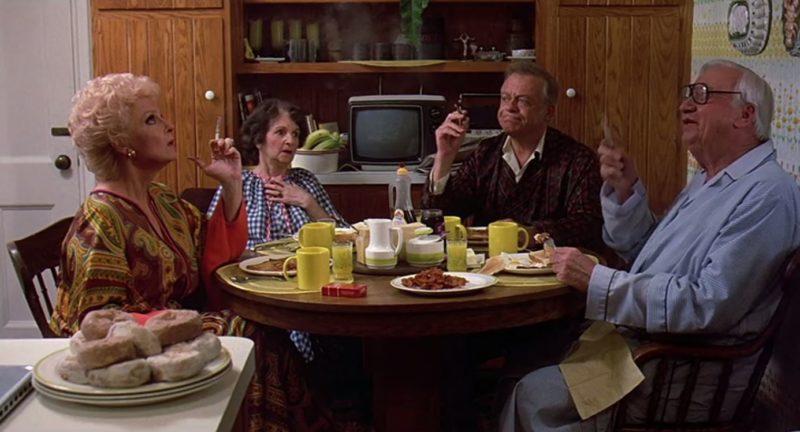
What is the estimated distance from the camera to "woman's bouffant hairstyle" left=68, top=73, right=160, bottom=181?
243 cm

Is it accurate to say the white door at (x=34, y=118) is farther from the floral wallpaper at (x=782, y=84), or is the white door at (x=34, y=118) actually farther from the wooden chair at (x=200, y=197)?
the floral wallpaper at (x=782, y=84)

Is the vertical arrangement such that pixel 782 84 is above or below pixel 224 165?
above

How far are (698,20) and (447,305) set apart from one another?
2.46m

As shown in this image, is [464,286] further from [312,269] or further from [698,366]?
[698,366]

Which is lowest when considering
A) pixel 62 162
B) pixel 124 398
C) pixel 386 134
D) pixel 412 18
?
Result: pixel 124 398

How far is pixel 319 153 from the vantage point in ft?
14.2

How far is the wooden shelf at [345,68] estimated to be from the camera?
A: 4.50m

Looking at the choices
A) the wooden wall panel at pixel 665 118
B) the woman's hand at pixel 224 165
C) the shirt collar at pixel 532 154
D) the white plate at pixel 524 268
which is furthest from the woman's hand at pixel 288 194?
the wooden wall panel at pixel 665 118

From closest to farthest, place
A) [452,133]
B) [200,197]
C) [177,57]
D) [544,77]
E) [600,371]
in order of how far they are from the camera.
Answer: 1. [600,371]
2. [452,133]
3. [544,77]
4. [200,197]
5. [177,57]

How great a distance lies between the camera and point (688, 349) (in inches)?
85.0

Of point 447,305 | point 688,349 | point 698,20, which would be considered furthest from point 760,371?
point 698,20

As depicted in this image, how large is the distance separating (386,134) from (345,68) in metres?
0.37

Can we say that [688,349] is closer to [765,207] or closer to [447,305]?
[765,207]

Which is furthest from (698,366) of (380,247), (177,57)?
(177,57)
